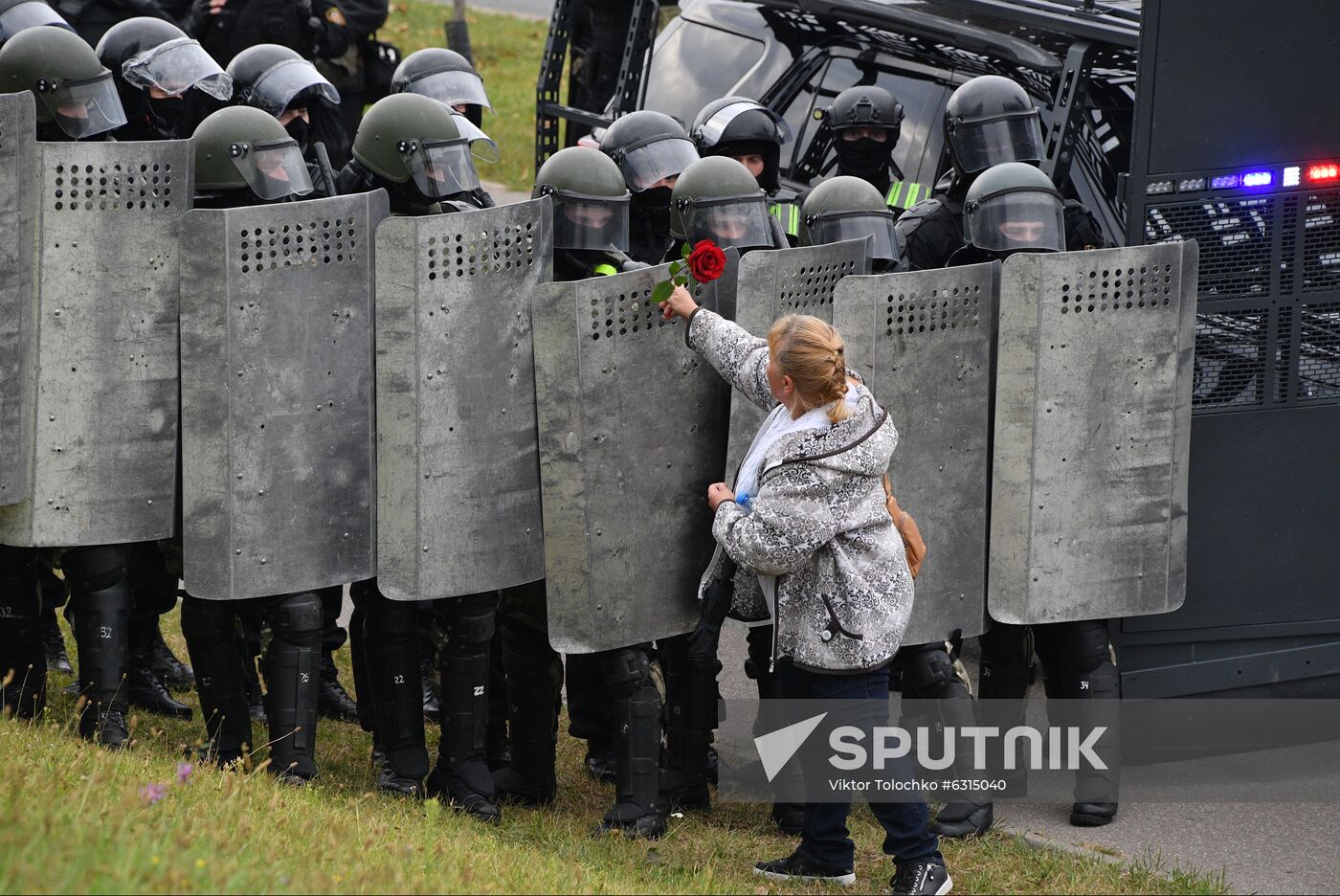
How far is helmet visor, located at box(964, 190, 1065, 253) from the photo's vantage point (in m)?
5.22

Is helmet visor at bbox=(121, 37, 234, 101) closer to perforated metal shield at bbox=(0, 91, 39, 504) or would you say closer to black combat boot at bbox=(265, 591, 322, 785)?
perforated metal shield at bbox=(0, 91, 39, 504)

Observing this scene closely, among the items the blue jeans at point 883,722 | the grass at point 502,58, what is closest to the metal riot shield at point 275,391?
the blue jeans at point 883,722

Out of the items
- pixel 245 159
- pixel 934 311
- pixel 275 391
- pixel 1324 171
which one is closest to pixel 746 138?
pixel 934 311

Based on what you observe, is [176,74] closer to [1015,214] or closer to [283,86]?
[283,86]

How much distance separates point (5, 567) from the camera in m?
5.22

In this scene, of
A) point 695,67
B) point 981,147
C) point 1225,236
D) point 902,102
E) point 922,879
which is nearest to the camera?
point 922,879

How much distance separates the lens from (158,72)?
645cm

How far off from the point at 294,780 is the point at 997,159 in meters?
3.51

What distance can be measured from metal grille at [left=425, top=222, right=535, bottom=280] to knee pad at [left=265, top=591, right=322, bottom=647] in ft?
3.39

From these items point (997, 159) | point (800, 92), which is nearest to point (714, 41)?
point (800, 92)

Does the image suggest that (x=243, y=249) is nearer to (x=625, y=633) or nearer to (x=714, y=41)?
(x=625, y=633)

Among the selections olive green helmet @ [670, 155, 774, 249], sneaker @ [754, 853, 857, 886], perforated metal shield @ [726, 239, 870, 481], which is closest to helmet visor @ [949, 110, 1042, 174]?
olive green helmet @ [670, 155, 774, 249]

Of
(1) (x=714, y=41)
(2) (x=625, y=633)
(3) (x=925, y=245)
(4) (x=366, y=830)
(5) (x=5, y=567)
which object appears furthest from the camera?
(1) (x=714, y=41)

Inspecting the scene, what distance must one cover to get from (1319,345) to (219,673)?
3.58m
